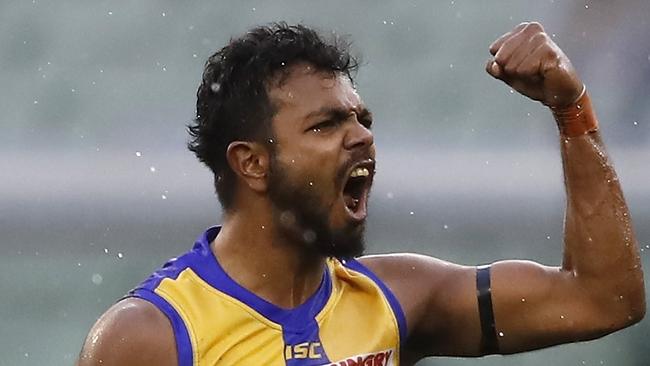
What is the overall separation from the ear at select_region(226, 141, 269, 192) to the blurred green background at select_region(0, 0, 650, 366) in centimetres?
238

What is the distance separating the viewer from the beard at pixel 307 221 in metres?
2.96

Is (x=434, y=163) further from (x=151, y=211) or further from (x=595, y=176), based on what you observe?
(x=595, y=176)

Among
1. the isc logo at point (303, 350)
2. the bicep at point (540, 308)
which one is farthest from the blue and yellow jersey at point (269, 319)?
the bicep at point (540, 308)

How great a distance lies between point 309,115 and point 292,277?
13.8 inches

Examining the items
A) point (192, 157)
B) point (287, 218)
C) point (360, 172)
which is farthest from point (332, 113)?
point (192, 157)

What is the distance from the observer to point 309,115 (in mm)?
2969

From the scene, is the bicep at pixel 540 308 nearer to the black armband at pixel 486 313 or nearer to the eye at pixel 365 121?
the black armband at pixel 486 313

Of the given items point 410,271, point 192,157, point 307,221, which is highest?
point 192,157

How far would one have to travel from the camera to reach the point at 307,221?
2986 mm

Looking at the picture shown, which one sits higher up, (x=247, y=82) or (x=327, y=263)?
(x=247, y=82)

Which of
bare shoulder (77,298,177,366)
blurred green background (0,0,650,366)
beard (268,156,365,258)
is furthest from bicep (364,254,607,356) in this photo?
blurred green background (0,0,650,366)

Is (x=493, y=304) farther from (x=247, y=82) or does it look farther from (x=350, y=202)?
(x=247, y=82)

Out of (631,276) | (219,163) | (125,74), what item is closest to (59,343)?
(125,74)

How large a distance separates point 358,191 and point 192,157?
309 cm
